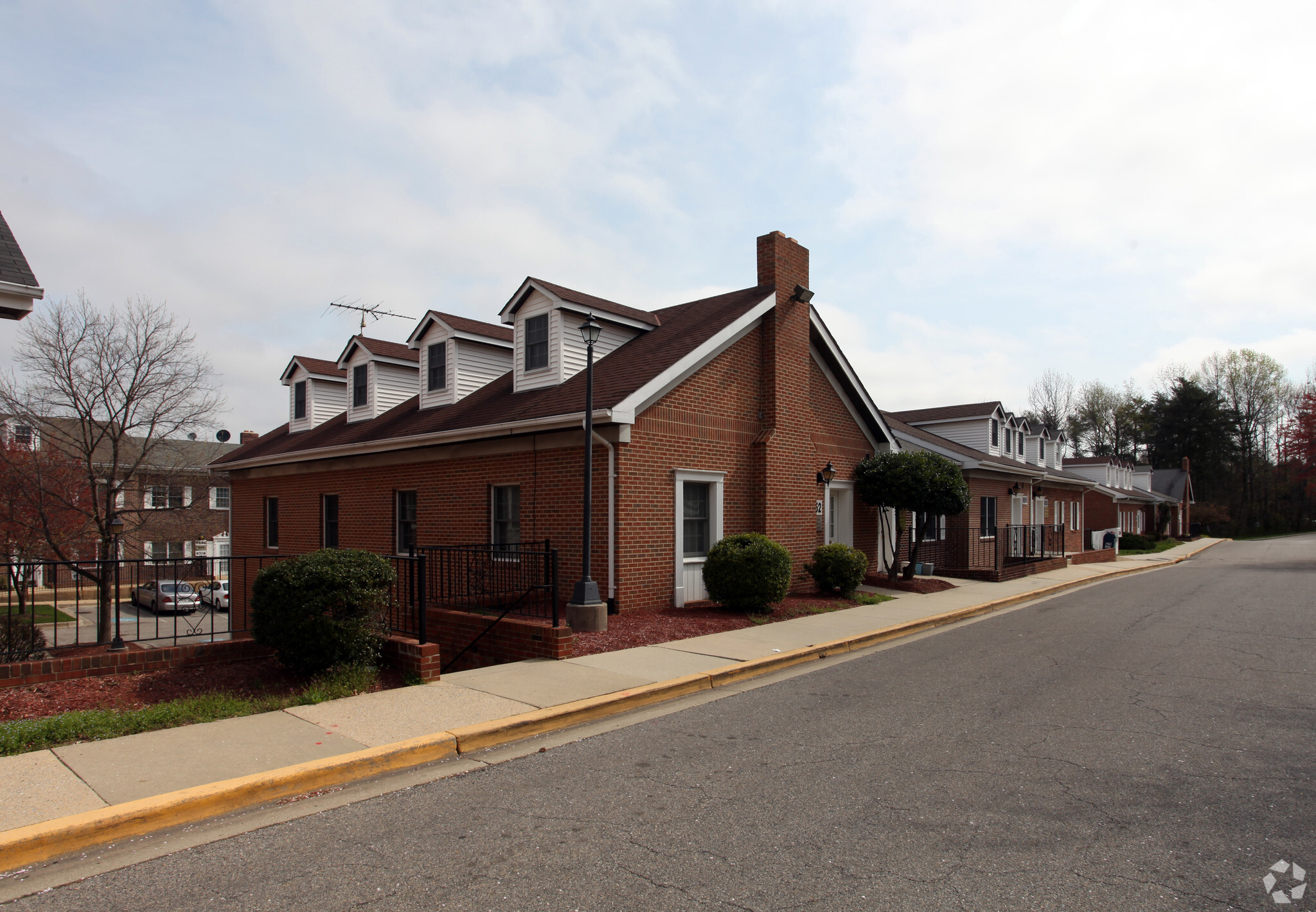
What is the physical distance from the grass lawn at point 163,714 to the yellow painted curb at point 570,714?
1906 millimetres

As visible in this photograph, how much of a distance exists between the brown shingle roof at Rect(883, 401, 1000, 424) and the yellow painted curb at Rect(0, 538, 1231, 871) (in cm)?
2445

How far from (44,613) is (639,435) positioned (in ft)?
84.5

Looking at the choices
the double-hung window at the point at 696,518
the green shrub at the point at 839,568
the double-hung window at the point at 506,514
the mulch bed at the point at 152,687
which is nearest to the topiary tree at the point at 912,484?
the green shrub at the point at 839,568

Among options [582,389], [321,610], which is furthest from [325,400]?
[321,610]

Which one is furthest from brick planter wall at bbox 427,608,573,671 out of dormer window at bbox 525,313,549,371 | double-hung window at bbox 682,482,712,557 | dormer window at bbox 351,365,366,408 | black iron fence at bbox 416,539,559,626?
dormer window at bbox 351,365,366,408

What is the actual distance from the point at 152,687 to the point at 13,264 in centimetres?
451

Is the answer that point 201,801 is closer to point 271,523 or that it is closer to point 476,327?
point 476,327

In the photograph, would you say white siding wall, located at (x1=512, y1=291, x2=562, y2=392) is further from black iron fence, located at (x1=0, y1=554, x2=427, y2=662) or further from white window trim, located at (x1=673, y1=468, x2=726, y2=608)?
black iron fence, located at (x1=0, y1=554, x2=427, y2=662)

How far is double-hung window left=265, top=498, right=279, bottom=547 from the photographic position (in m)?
22.9

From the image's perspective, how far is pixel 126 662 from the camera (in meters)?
8.31

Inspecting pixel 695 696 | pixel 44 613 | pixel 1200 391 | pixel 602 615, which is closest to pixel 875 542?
pixel 602 615

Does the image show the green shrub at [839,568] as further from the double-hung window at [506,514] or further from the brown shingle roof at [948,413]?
the brown shingle roof at [948,413]

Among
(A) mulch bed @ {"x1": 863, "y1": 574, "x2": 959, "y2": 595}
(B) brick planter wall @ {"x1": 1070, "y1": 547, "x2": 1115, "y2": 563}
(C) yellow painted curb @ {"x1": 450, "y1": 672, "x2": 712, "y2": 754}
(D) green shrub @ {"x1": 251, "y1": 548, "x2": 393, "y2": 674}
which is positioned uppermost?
(D) green shrub @ {"x1": 251, "y1": 548, "x2": 393, "y2": 674}

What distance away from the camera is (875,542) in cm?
2031
